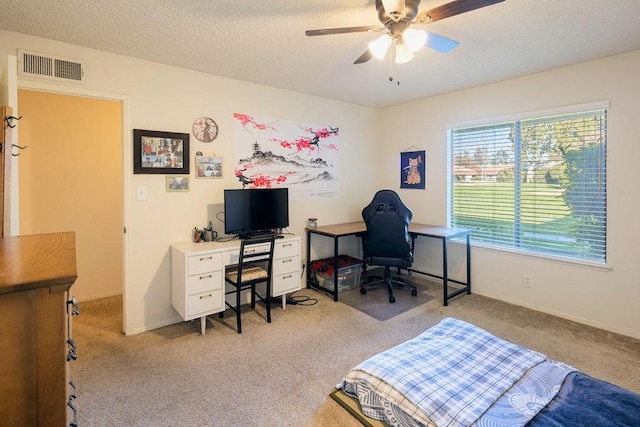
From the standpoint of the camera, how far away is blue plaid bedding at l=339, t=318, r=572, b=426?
1.37 m

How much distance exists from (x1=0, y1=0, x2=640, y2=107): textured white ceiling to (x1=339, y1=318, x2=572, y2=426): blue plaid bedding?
207 cm

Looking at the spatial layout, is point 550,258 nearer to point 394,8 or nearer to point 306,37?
point 394,8

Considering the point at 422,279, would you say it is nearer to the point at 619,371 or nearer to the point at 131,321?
the point at 619,371

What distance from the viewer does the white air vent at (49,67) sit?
2.39 metres

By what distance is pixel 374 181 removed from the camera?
497 centimetres

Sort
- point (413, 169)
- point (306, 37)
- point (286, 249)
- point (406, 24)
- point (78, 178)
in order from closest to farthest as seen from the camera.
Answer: point (406, 24)
point (306, 37)
point (286, 249)
point (78, 178)
point (413, 169)

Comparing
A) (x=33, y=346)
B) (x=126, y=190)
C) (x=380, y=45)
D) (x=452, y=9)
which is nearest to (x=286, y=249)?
(x=126, y=190)

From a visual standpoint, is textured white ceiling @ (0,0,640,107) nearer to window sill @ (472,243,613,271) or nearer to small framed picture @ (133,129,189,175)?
small framed picture @ (133,129,189,175)

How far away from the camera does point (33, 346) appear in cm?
77

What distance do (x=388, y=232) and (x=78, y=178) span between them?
352cm

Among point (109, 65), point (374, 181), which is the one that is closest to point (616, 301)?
point (374, 181)

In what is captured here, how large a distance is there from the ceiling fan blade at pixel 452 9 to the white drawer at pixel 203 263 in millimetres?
2357

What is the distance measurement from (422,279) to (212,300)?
2.82 metres

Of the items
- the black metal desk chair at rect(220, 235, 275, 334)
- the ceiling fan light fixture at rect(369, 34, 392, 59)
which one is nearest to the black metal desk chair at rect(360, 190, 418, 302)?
the black metal desk chair at rect(220, 235, 275, 334)
